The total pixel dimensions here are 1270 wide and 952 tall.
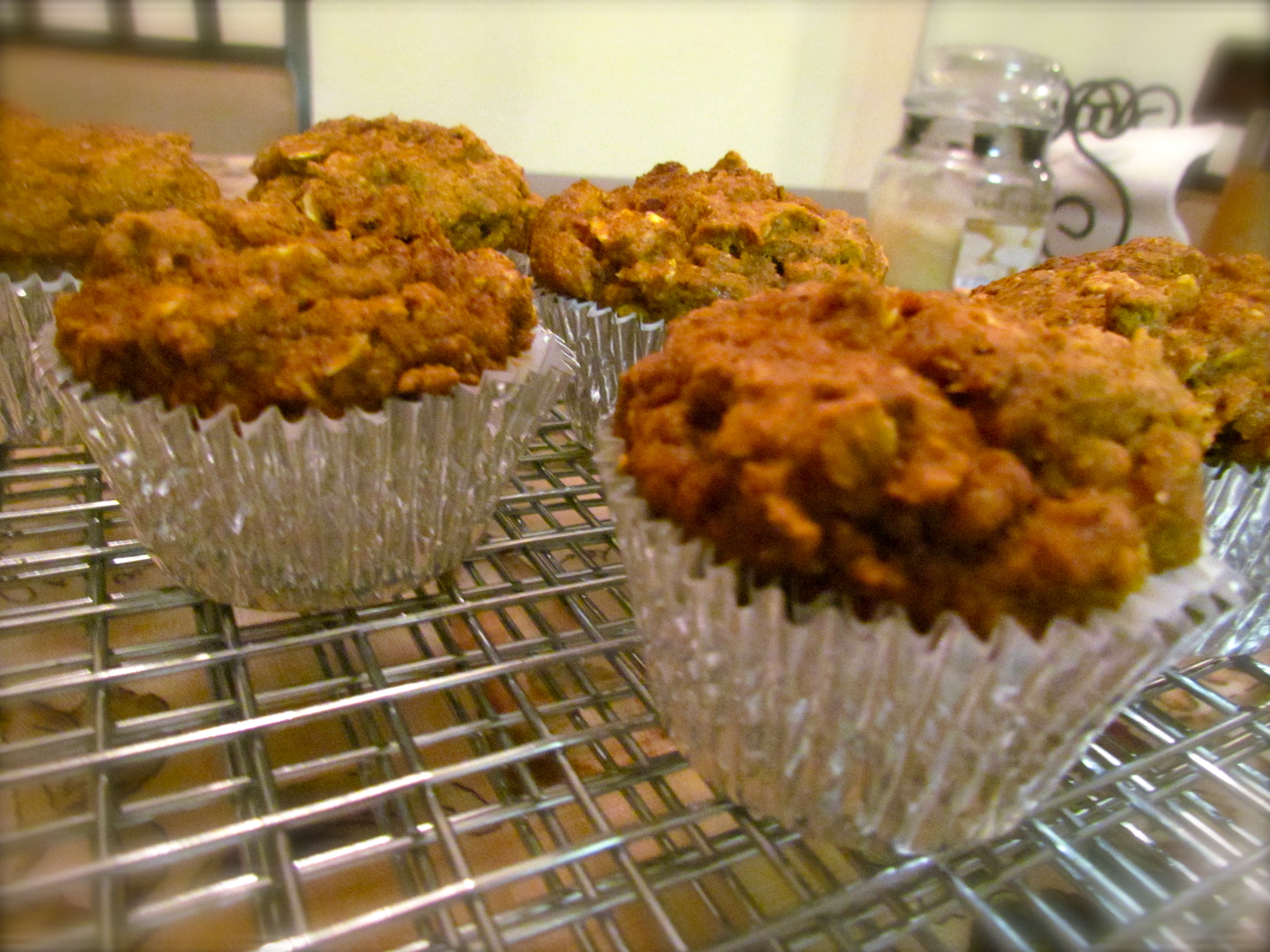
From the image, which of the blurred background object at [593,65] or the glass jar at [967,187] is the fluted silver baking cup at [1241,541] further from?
the glass jar at [967,187]

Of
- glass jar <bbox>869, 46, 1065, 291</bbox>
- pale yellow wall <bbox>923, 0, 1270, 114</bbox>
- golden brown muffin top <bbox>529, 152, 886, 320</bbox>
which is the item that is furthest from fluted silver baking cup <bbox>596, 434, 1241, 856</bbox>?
glass jar <bbox>869, 46, 1065, 291</bbox>

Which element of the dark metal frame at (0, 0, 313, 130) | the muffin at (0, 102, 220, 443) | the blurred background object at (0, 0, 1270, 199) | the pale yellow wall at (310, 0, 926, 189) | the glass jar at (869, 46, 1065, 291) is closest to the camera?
the dark metal frame at (0, 0, 313, 130)

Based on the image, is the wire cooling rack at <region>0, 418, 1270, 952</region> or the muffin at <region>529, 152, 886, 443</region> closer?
the wire cooling rack at <region>0, 418, 1270, 952</region>

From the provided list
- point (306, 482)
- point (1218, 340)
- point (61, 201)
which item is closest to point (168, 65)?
point (306, 482)

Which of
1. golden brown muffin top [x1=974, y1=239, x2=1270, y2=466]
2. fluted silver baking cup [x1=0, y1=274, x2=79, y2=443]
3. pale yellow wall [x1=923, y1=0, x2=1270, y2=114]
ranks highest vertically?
pale yellow wall [x1=923, y1=0, x2=1270, y2=114]

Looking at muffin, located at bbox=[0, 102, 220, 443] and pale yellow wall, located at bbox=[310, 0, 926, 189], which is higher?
pale yellow wall, located at bbox=[310, 0, 926, 189]

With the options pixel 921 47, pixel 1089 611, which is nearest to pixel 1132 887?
pixel 1089 611

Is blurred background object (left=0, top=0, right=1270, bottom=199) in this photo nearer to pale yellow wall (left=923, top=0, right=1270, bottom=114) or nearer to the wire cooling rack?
pale yellow wall (left=923, top=0, right=1270, bottom=114)

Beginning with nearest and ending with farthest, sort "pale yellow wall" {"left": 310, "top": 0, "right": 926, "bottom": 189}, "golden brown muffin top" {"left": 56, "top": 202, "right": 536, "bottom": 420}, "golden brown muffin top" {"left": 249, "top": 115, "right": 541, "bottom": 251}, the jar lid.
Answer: "golden brown muffin top" {"left": 56, "top": 202, "right": 536, "bottom": 420}, "pale yellow wall" {"left": 310, "top": 0, "right": 926, "bottom": 189}, "golden brown muffin top" {"left": 249, "top": 115, "right": 541, "bottom": 251}, the jar lid

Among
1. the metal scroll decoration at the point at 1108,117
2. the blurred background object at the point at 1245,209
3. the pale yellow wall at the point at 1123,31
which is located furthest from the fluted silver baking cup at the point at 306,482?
the blurred background object at the point at 1245,209
